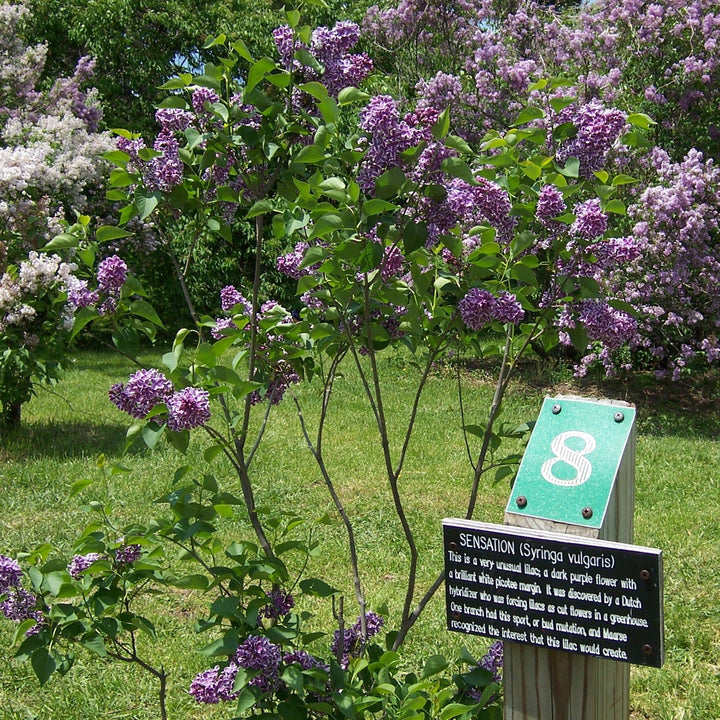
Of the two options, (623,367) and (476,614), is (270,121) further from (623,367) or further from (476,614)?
(623,367)

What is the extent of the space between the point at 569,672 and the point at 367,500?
3.41 meters

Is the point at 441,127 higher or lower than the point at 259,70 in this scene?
lower

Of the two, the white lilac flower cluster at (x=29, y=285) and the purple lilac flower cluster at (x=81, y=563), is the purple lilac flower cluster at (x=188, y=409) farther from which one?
the white lilac flower cluster at (x=29, y=285)

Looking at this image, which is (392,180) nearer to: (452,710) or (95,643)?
(452,710)

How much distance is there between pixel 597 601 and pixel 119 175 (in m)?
1.25

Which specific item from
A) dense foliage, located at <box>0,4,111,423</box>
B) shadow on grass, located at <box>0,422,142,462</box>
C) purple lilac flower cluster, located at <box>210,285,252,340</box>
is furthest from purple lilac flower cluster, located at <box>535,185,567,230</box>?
shadow on grass, located at <box>0,422,142,462</box>

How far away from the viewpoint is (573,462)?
176cm

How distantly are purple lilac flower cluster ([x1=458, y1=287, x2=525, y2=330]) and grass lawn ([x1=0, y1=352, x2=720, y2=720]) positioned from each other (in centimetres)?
95

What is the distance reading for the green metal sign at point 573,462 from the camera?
5.59ft

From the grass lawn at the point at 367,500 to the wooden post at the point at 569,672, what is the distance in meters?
0.99

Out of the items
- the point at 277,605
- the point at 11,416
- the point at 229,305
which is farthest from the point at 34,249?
the point at 277,605

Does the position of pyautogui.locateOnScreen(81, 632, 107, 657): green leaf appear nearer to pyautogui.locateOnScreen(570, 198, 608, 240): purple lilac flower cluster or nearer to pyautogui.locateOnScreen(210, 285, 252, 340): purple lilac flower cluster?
pyautogui.locateOnScreen(210, 285, 252, 340): purple lilac flower cluster

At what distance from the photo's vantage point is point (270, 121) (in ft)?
6.17

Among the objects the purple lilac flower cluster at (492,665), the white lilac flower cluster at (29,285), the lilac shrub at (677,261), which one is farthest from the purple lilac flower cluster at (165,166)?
the lilac shrub at (677,261)
